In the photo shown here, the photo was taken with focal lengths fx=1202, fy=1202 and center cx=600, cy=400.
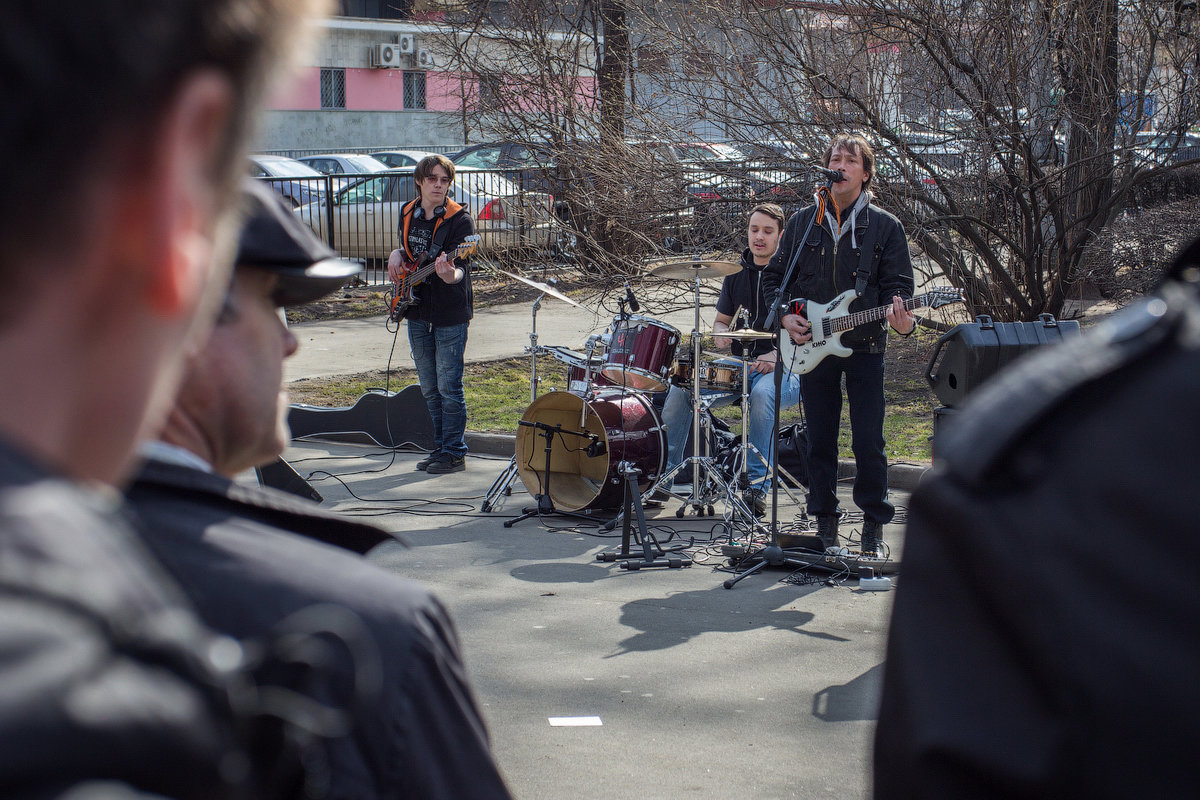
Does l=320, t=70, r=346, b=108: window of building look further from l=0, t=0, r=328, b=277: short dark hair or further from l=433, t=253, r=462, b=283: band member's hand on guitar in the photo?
l=0, t=0, r=328, b=277: short dark hair

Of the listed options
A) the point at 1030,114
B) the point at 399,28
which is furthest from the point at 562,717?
the point at 399,28

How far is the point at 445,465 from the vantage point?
9516 millimetres

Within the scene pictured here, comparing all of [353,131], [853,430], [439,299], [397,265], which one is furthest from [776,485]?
[353,131]

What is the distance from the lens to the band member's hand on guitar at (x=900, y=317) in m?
→ 6.86

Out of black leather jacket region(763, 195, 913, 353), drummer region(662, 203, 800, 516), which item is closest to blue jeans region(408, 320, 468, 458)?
drummer region(662, 203, 800, 516)

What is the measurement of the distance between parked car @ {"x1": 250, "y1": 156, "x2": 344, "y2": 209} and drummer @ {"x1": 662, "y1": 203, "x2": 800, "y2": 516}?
31.4 ft

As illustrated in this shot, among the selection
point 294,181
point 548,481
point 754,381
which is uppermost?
Result: point 294,181

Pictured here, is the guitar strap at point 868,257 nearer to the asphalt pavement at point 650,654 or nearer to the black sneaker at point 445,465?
the asphalt pavement at point 650,654

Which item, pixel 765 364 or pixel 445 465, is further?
pixel 445 465

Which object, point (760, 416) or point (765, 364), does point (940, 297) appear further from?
point (760, 416)

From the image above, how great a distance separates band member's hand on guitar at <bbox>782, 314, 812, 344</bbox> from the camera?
7.20 metres

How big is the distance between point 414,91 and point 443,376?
Result: 3213 centimetres

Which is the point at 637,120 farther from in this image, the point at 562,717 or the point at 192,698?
the point at 192,698

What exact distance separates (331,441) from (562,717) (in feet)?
20.7
